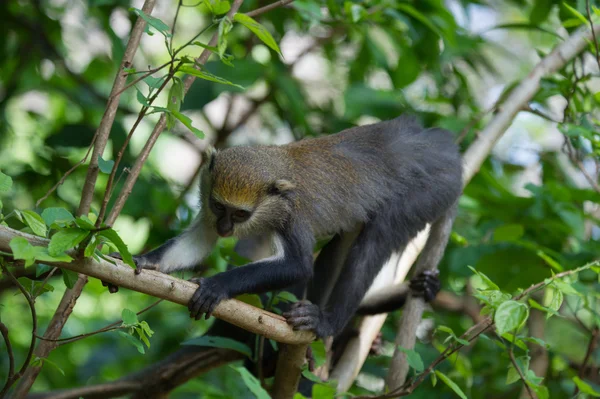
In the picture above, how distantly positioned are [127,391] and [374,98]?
2.86m

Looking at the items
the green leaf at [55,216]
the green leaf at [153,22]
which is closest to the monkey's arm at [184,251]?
the green leaf at [55,216]

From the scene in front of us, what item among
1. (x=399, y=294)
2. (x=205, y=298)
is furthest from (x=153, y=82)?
(x=399, y=294)

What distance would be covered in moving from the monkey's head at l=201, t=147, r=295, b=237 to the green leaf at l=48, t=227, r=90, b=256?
2.17 meters

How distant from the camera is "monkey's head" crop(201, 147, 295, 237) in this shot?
4.51m

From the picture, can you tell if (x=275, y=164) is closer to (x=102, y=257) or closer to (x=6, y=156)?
(x=102, y=257)

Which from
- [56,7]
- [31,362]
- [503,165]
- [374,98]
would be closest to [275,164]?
[374,98]

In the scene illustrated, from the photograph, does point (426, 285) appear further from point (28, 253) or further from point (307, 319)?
point (28, 253)

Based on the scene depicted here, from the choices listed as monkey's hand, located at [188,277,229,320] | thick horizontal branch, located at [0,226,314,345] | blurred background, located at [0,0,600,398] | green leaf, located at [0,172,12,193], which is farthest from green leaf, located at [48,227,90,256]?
blurred background, located at [0,0,600,398]

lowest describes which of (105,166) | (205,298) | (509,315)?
(509,315)

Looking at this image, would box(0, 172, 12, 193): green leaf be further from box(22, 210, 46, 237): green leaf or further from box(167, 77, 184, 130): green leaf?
box(167, 77, 184, 130): green leaf

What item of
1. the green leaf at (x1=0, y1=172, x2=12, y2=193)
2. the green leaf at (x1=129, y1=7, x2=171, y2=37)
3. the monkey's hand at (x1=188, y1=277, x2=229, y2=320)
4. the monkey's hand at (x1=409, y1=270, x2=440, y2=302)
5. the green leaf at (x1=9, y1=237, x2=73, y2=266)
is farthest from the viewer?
the monkey's hand at (x1=409, y1=270, x2=440, y2=302)

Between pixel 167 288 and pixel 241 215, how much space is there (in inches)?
66.4

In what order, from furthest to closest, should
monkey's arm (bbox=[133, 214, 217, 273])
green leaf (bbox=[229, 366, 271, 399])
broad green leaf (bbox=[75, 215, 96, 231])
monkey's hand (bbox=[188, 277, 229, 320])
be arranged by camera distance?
monkey's arm (bbox=[133, 214, 217, 273]) < monkey's hand (bbox=[188, 277, 229, 320]) < green leaf (bbox=[229, 366, 271, 399]) < broad green leaf (bbox=[75, 215, 96, 231])

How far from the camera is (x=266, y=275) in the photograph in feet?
13.1
